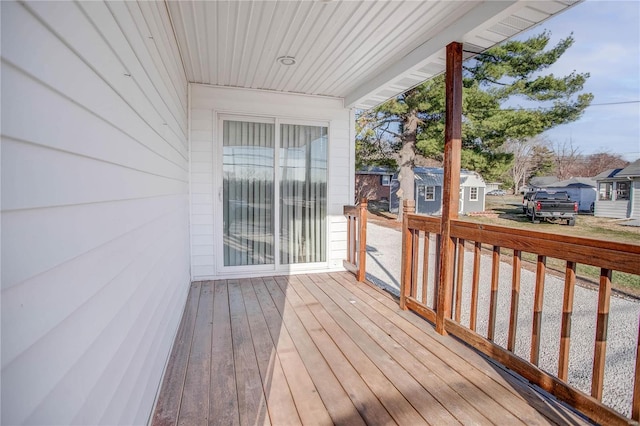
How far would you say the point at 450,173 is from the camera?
96.2 inches

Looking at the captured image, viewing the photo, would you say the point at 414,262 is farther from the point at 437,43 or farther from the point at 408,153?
the point at 408,153

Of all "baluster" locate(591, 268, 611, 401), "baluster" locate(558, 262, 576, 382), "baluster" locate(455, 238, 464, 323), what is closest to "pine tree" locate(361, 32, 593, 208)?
"baluster" locate(455, 238, 464, 323)

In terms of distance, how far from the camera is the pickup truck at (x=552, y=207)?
294 centimetres

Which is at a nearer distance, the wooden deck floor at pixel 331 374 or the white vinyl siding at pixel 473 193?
the wooden deck floor at pixel 331 374

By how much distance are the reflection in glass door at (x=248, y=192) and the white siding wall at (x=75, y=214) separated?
2.48m

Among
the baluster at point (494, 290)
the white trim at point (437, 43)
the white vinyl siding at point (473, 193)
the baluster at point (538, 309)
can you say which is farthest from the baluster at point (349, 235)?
the white vinyl siding at point (473, 193)

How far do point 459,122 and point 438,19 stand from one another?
76 centimetres

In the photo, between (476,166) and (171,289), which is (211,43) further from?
(476,166)

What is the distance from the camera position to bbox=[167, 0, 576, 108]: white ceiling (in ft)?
7.14

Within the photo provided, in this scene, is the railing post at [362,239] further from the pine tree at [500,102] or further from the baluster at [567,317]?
the pine tree at [500,102]

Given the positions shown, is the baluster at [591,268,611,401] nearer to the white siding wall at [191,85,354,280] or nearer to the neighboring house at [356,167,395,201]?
the white siding wall at [191,85,354,280]

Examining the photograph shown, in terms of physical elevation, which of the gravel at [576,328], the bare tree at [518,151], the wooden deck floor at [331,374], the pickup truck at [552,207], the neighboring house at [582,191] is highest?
the bare tree at [518,151]

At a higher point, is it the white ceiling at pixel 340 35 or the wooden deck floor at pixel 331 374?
the white ceiling at pixel 340 35

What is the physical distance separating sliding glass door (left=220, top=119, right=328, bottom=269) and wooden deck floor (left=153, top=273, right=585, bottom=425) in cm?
123
